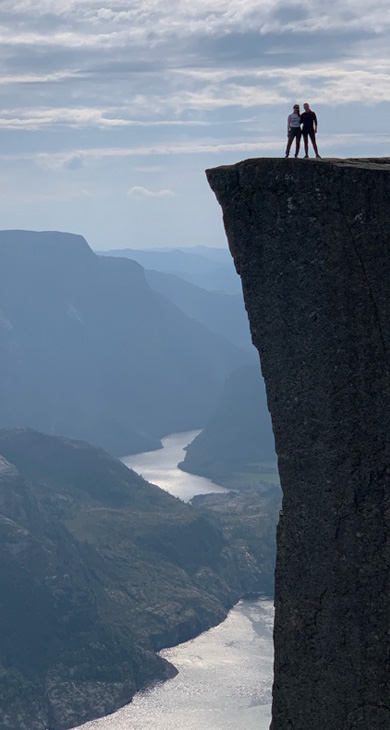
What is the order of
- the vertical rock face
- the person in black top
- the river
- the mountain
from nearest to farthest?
the vertical rock face
the person in black top
the river
the mountain

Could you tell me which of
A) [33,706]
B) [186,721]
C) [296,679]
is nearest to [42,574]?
[33,706]

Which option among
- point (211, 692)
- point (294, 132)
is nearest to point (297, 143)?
point (294, 132)

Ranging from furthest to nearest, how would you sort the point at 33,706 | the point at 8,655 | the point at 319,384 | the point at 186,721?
the point at 8,655 < the point at 33,706 < the point at 186,721 < the point at 319,384

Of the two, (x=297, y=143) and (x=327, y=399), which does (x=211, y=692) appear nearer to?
(x=297, y=143)

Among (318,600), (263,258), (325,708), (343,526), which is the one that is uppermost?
(263,258)

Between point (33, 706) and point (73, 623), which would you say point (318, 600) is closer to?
point (33, 706)

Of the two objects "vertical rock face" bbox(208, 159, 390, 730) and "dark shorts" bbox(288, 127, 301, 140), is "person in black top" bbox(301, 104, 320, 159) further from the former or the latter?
"vertical rock face" bbox(208, 159, 390, 730)

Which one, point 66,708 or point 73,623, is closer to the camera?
point 66,708

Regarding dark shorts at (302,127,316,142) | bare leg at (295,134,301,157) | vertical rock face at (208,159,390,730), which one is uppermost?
dark shorts at (302,127,316,142)

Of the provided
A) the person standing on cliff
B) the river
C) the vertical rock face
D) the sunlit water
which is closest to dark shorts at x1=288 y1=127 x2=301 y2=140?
the person standing on cliff
